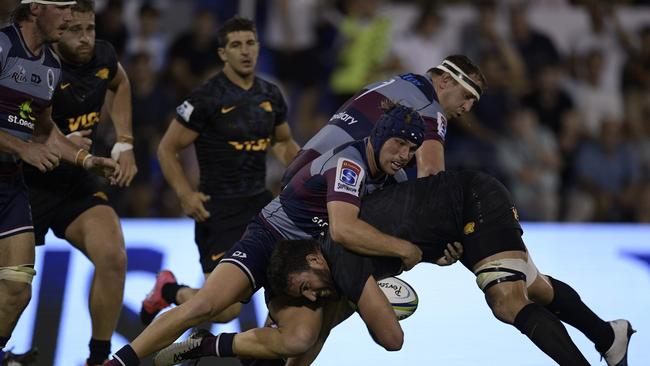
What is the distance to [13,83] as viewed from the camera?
233 inches

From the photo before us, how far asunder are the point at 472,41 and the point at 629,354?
6.22 metres

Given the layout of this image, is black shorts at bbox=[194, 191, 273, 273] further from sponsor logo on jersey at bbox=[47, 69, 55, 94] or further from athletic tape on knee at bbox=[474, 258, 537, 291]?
athletic tape on knee at bbox=[474, 258, 537, 291]

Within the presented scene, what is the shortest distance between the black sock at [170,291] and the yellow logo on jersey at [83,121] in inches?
45.9

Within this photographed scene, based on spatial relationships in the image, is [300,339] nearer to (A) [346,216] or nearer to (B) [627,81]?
(A) [346,216]

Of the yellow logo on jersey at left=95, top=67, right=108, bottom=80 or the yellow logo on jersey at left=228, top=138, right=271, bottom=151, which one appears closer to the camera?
the yellow logo on jersey at left=95, top=67, right=108, bottom=80

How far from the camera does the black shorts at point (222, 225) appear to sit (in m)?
7.24

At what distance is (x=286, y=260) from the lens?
5.90 metres

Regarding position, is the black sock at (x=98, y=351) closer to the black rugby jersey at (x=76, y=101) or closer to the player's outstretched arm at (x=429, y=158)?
the black rugby jersey at (x=76, y=101)

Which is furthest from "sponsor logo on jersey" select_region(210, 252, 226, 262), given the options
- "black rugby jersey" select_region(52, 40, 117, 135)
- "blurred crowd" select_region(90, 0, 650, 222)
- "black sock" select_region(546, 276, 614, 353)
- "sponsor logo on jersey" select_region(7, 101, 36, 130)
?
"blurred crowd" select_region(90, 0, 650, 222)

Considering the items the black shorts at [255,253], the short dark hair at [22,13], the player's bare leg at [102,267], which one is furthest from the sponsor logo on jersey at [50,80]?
the black shorts at [255,253]

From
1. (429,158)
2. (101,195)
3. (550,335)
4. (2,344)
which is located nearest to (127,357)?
(2,344)

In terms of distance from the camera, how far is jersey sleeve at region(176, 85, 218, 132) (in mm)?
7207

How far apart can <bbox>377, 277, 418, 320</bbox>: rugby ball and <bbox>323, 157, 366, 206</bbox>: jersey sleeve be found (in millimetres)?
694

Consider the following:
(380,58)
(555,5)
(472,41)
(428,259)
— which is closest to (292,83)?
(380,58)
